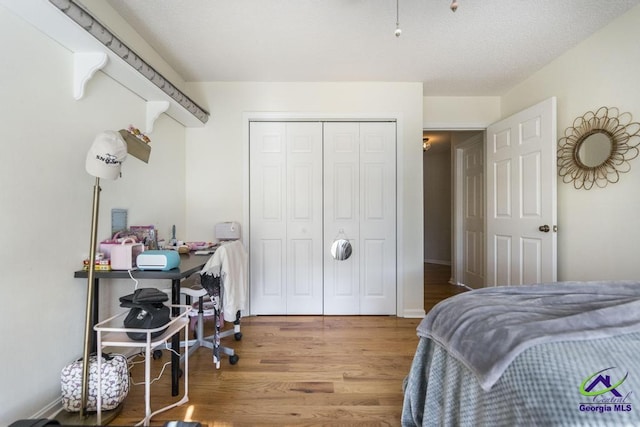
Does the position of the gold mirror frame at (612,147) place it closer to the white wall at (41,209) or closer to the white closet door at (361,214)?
the white closet door at (361,214)

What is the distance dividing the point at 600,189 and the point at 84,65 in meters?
3.62

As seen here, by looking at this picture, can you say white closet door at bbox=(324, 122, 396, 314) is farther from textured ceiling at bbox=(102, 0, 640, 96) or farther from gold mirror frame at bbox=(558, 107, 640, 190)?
gold mirror frame at bbox=(558, 107, 640, 190)

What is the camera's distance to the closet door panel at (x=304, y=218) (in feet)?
9.46

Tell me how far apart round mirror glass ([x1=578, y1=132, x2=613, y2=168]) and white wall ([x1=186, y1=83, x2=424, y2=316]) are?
1.27 meters

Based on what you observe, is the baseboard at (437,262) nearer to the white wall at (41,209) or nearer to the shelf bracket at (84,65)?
the white wall at (41,209)

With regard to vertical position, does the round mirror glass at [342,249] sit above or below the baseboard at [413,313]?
above

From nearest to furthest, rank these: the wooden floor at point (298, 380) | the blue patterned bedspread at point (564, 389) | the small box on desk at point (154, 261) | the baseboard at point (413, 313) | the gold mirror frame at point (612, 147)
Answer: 1. the blue patterned bedspread at point (564, 389)
2. the wooden floor at point (298, 380)
3. the small box on desk at point (154, 261)
4. the gold mirror frame at point (612, 147)
5. the baseboard at point (413, 313)

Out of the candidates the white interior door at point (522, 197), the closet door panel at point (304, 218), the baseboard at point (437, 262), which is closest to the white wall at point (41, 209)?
the closet door panel at point (304, 218)

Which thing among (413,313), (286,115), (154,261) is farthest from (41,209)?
(413,313)

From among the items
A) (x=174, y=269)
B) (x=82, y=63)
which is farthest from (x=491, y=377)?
(x=82, y=63)

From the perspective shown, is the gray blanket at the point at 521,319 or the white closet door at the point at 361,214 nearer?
the gray blanket at the point at 521,319

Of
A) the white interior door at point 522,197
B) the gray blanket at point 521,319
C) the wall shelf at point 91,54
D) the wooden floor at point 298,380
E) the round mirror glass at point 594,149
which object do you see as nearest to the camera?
the gray blanket at point 521,319

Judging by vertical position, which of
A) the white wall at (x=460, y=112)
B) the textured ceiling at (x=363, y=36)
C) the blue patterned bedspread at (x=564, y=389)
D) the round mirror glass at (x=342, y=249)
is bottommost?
the blue patterned bedspread at (x=564, y=389)

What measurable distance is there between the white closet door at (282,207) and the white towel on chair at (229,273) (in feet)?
2.80
